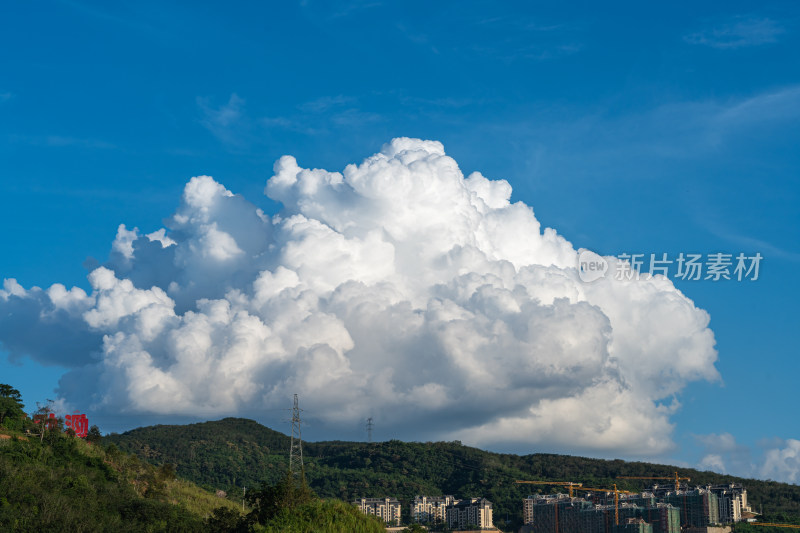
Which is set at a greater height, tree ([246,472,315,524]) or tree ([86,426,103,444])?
Answer: tree ([86,426,103,444])

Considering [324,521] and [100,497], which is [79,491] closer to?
Result: [100,497]

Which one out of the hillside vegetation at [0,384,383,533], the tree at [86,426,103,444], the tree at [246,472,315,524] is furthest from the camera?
the tree at [86,426,103,444]

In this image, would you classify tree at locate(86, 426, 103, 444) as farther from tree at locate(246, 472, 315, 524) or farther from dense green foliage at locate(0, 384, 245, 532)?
tree at locate(246, 472, 315, 524)

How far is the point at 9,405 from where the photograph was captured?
11288 cm

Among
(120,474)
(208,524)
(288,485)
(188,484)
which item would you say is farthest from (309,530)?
(188,484)

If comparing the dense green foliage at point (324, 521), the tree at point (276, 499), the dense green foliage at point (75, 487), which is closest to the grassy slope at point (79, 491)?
the dense green foliage at point (75, 487)

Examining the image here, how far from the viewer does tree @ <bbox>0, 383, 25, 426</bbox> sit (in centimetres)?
11101

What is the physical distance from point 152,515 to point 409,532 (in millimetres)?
29872

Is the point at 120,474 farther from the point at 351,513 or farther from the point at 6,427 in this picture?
the point at 351,513

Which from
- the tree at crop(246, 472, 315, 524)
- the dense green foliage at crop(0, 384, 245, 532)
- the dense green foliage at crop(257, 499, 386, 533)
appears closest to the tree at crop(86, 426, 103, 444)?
the dense green foliage at crop(0, 384, 245, 532)

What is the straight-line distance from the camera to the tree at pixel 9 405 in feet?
364

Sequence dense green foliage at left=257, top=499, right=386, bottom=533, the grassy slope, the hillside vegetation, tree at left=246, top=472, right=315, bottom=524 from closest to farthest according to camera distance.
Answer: dense green foliage at left=257, top=499, right=386, bottom=533, the hillside vegetation, the grassy slope, tree at left=246, top=472, right=315, bottom=524

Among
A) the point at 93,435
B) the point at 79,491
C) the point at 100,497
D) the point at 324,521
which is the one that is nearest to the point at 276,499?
the point at 100,497

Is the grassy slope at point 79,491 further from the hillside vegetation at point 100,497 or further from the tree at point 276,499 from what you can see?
the tree at point 276,499
